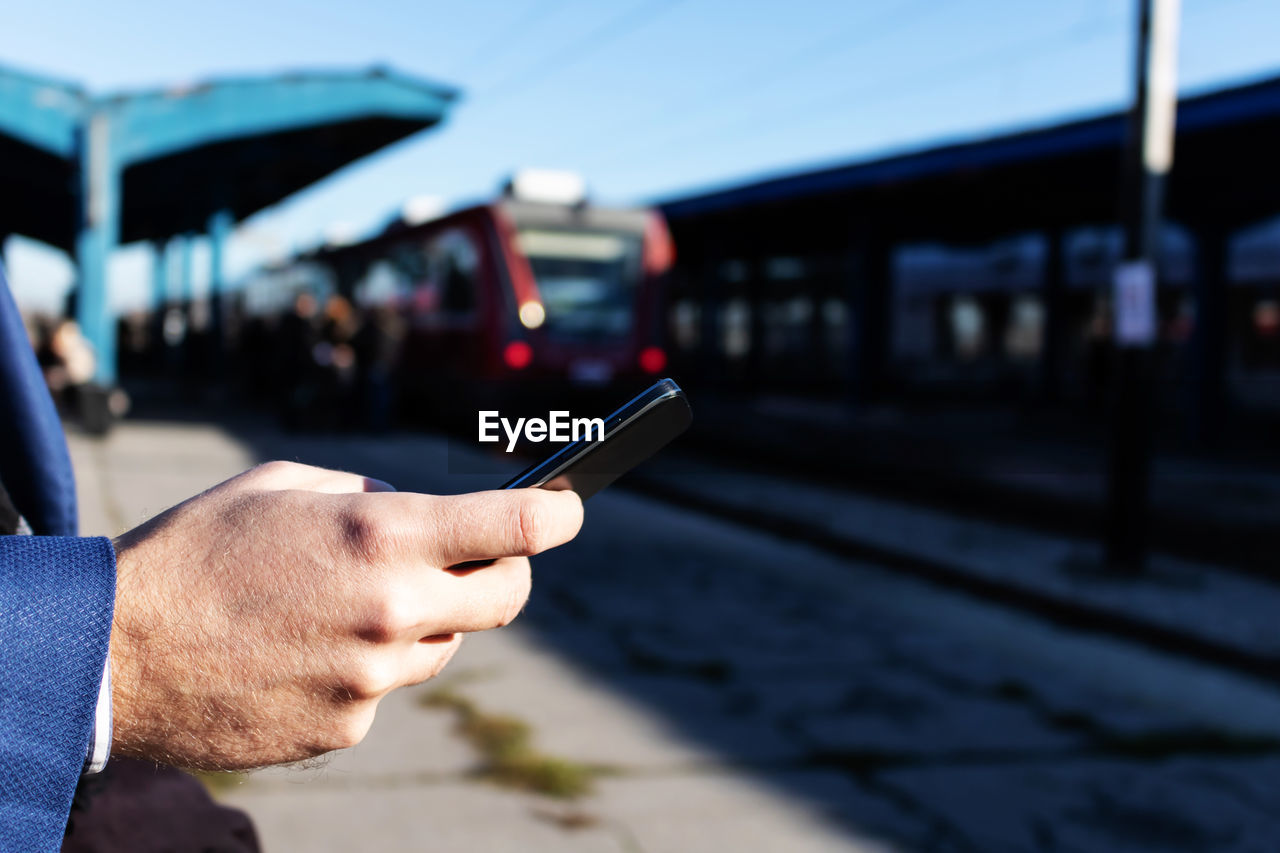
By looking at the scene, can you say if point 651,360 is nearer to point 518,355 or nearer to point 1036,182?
point 518,355

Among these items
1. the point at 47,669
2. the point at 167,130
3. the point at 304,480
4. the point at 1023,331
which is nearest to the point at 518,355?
the point at 304,480

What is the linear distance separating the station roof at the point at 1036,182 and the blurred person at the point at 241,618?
37.2ft

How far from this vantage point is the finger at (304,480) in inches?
34.1

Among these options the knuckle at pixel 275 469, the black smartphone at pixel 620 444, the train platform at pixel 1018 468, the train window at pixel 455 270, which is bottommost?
the train platform at pixel 1018 468

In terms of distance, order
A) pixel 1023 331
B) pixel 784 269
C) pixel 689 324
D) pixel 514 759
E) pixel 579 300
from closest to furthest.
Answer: pixel 579 300 < pixel 514 759 < pixel 689 324 < pixel 1023 331 < pixel 784 269

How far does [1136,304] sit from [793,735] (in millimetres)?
4224

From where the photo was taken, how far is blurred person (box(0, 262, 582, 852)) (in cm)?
75

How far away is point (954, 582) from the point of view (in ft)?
22.4

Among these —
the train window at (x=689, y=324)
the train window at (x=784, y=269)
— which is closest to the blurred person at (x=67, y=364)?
the train window at (x=689, y=324)

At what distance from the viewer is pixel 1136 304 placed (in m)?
7.05

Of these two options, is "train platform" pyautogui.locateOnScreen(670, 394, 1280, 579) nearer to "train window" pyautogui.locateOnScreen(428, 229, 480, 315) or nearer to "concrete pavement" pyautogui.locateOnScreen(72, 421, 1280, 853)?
"concrete pavement" pyautogui.locateOnScreen(72, 421, 1280, 853)

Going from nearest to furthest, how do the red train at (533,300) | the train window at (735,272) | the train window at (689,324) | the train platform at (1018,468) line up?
the red train at (533,300) → the train platform at (1018,468) → the train window at (689,324) → the train window at (735,272)

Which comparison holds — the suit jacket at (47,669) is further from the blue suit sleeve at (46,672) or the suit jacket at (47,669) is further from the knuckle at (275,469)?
the knuckle at (275,469)

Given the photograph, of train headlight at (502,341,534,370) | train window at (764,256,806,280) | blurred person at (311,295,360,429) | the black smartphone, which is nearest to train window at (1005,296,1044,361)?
train window at (764,256,806,280)
